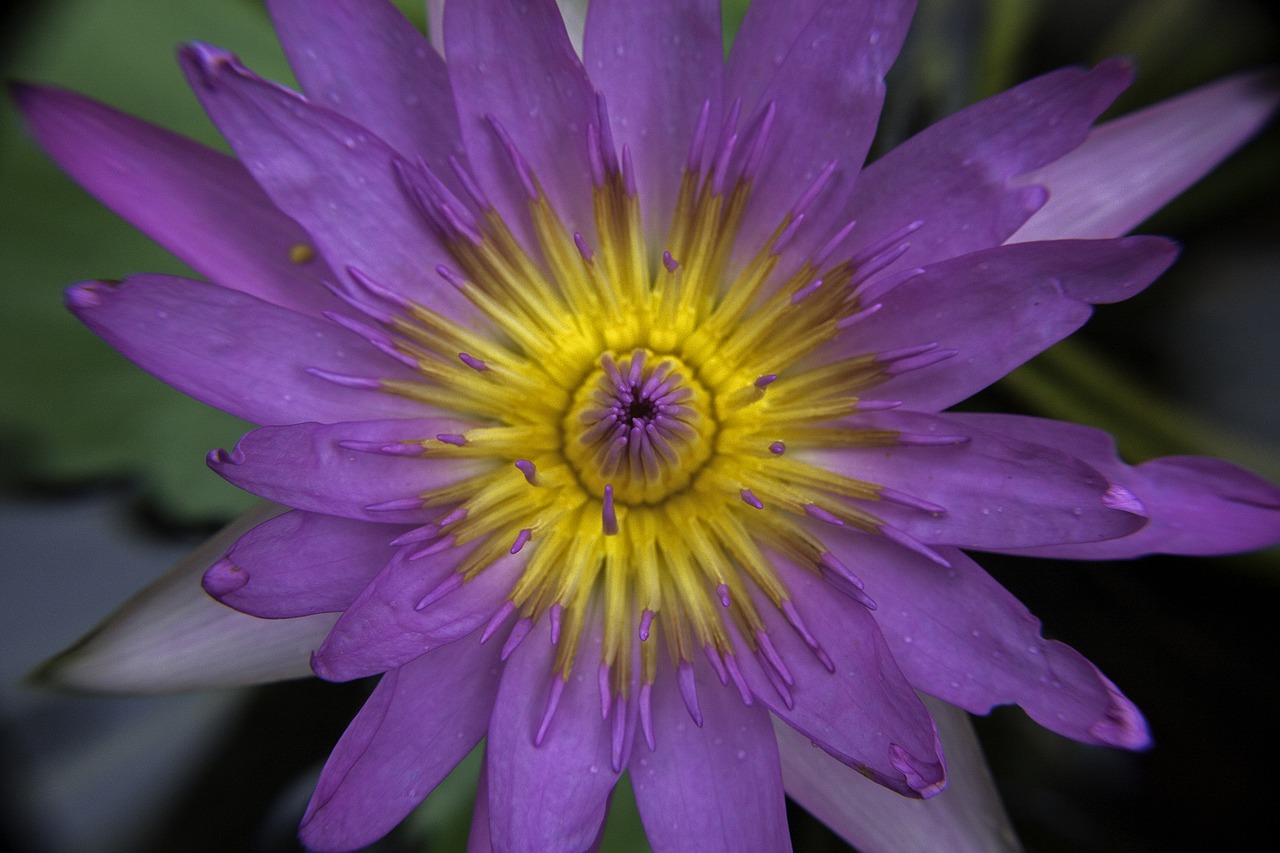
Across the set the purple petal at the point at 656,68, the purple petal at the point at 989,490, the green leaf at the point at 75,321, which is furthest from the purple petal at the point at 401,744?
the green leaf at the point at 75,321

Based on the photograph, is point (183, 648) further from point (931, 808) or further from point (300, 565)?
point (931, 808)

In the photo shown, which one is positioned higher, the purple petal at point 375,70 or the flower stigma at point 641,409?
the purple petal at point 375,70

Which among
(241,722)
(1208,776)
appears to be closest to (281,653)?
(241,722)

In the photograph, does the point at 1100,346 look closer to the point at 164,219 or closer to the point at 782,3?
the point at 782,3

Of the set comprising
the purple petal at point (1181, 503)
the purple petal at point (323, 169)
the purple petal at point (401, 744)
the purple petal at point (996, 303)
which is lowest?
the purple petal at point (401, 744)

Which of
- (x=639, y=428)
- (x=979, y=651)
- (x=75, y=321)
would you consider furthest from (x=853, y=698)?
(x=75, y=321)

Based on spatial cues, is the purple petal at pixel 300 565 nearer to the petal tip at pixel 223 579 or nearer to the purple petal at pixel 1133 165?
the petal tip at pixel 223 579

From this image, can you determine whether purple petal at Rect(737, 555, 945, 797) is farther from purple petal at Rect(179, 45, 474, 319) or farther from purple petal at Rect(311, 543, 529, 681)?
purple petal at Rect(179, 45, 474, 319)

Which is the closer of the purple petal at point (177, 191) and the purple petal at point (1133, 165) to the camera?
the purple petal at point (177, 191)
